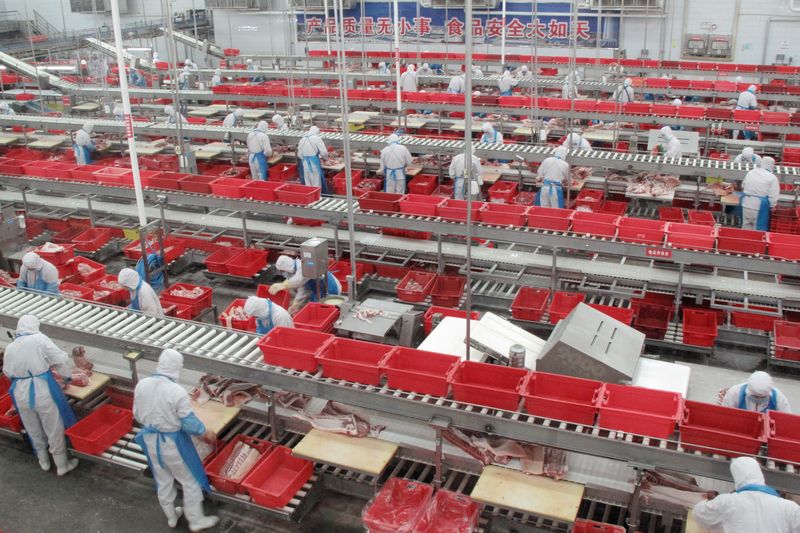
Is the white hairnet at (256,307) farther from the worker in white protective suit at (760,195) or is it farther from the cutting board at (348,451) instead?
the worker in white protective suit at (760,195)

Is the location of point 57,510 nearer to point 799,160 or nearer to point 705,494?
point 705,494

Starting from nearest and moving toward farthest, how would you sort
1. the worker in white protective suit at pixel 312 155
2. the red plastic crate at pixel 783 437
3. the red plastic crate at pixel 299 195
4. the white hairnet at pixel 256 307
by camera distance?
the red plastic crate at pixel 783 437 → the white hairnet at pixel 256 307 → the red plastic crate at pixel 299 195 → the worker in white protective suit at pixel 312 155

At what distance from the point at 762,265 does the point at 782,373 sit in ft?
4.05

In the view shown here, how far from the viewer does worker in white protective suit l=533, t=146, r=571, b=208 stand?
32.5ft

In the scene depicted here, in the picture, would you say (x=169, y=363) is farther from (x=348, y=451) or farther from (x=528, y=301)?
(x=528, y=301)

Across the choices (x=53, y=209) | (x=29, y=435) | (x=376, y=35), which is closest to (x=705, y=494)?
(x=29, y=435)

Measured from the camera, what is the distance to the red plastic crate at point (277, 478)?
5.17 meters

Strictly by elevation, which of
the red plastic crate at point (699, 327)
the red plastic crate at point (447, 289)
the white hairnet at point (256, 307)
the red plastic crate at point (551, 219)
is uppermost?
the red plastic crate at point (551, 219)

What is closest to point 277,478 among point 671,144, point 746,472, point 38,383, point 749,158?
point 38,383

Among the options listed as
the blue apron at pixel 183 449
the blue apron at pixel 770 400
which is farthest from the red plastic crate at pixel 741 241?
the blue apron at pixel 183 449

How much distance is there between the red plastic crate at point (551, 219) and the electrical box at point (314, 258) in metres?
2.30

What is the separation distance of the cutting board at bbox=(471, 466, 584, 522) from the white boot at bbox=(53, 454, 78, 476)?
360cm

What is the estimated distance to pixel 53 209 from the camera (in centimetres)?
1151

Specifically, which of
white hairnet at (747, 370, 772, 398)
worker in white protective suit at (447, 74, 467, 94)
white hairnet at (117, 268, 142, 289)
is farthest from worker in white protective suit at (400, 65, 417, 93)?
white hairnet at (747, 370, 772, 398)
